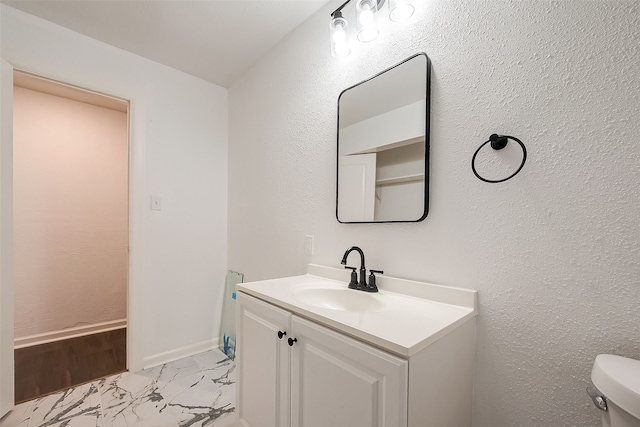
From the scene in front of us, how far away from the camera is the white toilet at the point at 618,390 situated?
1.84 feet

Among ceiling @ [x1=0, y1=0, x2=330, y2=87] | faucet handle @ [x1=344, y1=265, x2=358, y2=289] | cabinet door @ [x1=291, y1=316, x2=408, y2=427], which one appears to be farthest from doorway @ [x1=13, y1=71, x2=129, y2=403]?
faucet handle @ [x1=344, y1=265, x2=358, y2=289]

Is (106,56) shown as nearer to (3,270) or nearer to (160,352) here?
(3,270)

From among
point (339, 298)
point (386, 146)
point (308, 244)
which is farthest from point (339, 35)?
point (339, 298)

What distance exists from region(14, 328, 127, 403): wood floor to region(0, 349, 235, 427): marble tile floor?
0.13 meters

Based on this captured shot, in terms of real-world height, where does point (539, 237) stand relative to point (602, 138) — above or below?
below

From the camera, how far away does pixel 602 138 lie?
0.76 m

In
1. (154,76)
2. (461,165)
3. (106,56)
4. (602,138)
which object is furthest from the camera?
(154,76)

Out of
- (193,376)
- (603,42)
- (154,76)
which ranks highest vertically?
(154,76)

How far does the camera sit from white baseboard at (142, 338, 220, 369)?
205 cm

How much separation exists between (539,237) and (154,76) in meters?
2.56

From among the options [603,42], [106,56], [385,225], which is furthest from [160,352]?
[603,42]

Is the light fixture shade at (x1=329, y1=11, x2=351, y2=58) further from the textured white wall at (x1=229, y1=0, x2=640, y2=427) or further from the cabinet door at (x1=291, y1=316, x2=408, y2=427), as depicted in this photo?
the cabinet door at (x1=291, y1=316, x2=408, y2=427)

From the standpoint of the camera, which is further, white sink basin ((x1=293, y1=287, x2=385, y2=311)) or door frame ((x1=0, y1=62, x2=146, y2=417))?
door frame ((x1=0, y1=62, x2=146, y2=417))

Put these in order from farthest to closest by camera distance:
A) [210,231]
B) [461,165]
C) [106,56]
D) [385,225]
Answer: [210,231] → [106,56] → [385,225] → [461,165]
